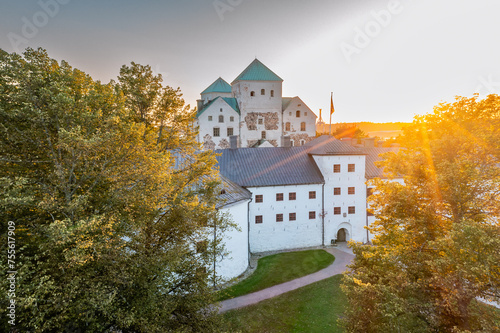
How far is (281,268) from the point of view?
24.9 meters

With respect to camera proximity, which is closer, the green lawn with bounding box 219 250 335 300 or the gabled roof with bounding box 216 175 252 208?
the green lawn with bounding box 219 250 335 300

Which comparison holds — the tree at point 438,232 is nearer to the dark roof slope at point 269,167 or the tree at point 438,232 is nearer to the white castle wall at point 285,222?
the white castle wall at point 285,222

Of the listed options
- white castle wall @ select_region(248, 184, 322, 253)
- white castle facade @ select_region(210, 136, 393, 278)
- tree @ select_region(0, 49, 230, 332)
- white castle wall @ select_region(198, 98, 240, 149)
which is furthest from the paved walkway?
white castle wall @ select_region(198, 98, 240, 149)

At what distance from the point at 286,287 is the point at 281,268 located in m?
3.20

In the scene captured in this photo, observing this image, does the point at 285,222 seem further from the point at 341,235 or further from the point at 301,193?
the point at 341,235

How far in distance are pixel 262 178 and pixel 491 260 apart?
2244 cm

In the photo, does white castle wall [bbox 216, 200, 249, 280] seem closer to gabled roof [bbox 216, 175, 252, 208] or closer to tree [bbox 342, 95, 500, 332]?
gabled roof [bbox 216, 175, 252, 208]

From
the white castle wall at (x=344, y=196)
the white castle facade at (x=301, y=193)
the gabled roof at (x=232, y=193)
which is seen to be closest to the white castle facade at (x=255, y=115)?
the white castle facade at (x=301, y=193)

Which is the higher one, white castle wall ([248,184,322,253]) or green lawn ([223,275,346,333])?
white castle wall ([248,184,322,253])

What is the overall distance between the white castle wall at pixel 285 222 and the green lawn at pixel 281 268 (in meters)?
1.60

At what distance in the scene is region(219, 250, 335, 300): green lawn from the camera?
2159 centimetres

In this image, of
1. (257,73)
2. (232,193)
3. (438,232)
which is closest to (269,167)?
(232,193)

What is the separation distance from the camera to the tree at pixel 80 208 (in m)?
7.65

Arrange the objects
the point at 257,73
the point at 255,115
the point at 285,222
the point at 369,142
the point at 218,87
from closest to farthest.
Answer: the point at 285,222 → the point at 369,142 → the point at 255,115 → the point at 257,73 → the point at 218,87
